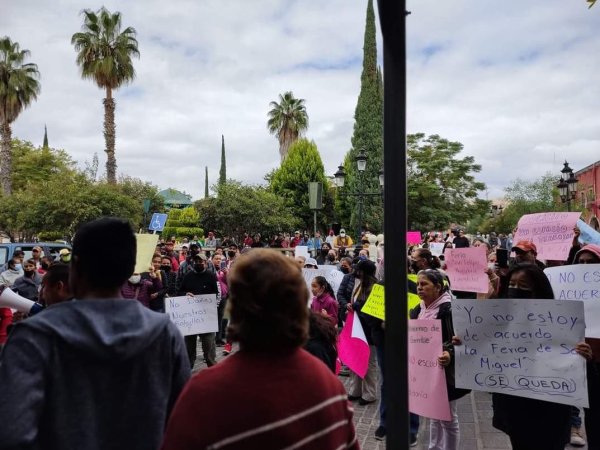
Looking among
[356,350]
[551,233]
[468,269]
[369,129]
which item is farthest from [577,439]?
[369,129]

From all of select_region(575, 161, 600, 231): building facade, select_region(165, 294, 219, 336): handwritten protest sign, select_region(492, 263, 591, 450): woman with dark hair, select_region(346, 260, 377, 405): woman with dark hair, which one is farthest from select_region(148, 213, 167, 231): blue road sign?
select_region(575, 161, 600, 231): building facade

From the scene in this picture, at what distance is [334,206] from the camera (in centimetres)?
4812

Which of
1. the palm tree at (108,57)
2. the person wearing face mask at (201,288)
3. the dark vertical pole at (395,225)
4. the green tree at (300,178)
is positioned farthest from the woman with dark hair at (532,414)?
the green tree at (300,178)

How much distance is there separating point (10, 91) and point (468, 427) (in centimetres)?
3395

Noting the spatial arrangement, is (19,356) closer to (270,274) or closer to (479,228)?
(270,274)

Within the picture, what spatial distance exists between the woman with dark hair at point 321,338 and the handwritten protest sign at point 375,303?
201 centimetres

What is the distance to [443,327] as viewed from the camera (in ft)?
14.5

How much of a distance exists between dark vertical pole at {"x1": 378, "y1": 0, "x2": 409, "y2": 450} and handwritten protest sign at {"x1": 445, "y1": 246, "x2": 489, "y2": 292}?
484 cm

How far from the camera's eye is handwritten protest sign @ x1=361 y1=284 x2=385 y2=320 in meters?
5.81

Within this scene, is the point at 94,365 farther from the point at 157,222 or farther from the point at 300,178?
the point at 300,178

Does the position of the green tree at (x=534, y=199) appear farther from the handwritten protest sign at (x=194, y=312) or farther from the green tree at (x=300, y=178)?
the handwritten protest sign at (x=194, y=312)

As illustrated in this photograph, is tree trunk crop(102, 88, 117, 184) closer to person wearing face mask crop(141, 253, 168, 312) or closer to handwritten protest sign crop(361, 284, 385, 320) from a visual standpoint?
person wearing face mask crop(141, 253, 168, 312)

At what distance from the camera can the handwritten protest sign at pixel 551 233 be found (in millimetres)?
6465

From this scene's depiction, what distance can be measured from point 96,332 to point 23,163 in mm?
44950
